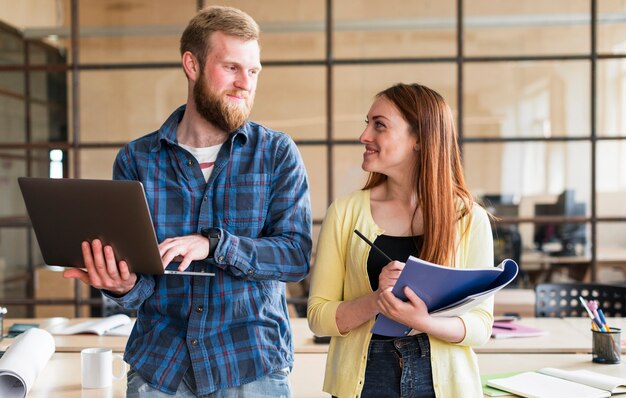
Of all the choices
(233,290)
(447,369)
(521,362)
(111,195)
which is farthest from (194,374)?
(521,362)

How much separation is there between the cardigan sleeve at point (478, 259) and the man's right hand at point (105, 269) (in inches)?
32.9

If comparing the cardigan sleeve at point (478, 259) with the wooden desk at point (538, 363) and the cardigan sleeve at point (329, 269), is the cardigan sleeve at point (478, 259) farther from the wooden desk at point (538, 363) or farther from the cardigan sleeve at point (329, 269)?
the wooden desk at point (538, 363)

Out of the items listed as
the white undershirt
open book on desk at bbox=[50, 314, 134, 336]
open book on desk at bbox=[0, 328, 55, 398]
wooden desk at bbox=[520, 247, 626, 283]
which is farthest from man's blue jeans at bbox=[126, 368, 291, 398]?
wooden desk at bbox=[520, 247, 626, 283]

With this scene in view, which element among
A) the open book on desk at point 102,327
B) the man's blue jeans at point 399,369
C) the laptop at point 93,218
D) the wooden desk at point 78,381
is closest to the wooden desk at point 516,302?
the wooden desk at point 78,381

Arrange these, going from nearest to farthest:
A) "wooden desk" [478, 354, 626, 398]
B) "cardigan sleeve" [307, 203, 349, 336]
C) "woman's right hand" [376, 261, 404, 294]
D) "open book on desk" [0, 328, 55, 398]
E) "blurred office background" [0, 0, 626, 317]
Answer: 1. "woman's right hand" [376, 261, 404, 294]
2. "cardigan sleeve" [307, 203, 349, 336]
3. "open book on desk" [0, 328, 55, 398]
4. "wooden desk" [478, 354, 626, 398]
5. "blurred office background" [0, 0, 626, 317]

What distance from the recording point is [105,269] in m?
1.71

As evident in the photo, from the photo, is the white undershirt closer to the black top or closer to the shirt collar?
the shirt collar

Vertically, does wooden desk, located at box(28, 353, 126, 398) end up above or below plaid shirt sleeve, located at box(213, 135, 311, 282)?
below

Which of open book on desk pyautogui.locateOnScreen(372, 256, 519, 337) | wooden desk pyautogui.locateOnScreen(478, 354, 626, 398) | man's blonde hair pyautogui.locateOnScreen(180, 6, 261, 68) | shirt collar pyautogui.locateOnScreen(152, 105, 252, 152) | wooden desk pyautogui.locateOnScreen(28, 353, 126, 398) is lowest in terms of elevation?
wooden desk pyautogui.locateOnScreen(28, 353, 126, 398)

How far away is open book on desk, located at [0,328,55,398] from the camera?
80.4 inches

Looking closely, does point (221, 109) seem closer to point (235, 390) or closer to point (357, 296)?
point (357, 296)

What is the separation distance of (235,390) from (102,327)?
1.37 metres

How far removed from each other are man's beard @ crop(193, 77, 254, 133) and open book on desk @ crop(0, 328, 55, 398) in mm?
910

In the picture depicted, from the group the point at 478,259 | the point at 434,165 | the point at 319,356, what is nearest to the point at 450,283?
the point at 478,259
